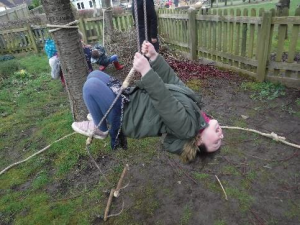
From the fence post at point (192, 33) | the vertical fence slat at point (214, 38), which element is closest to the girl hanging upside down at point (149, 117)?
the vertical fence slat at point (214, 38)

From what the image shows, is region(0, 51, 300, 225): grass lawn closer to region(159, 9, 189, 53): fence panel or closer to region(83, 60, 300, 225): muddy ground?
region(83, 60, 300, 225): muddy ground

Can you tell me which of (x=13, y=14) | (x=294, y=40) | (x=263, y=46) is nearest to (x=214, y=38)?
(x=263, y=46)

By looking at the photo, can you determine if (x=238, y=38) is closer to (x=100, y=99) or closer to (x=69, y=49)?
(x=69, y=49)

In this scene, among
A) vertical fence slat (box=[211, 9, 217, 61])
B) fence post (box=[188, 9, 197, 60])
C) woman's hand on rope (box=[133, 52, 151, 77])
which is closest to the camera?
woman's hand on rope (box=[133, 52, 151, 77])

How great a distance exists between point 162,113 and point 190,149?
1.50 feet

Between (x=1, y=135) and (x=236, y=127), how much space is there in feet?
12.5

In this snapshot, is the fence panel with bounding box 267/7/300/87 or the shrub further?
the shrub

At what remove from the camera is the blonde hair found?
2043mm

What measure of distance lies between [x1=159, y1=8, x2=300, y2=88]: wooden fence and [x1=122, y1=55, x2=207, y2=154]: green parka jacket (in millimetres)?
3152

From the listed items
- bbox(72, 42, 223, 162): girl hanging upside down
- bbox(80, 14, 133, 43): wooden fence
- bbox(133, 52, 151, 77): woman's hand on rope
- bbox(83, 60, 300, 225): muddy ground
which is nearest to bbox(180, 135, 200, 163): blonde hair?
bbox(72, 42, 223, 162): girl hanging upside down

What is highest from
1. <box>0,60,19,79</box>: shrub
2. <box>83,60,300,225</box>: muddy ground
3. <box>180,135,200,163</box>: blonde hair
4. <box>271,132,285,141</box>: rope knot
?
<box>180,135,200,163</box>: blonde hair

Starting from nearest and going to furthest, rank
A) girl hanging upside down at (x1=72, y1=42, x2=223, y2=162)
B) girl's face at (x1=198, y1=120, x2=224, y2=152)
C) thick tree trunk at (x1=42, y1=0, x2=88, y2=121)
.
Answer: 1. girl hanging upside down at (x1=72, y1=42, x2=223, y2=162)
2. girl's face at (x1=198, y1=120, x2=224, y2=152)
3. thick tree trunk at (x1=42, y1=0, x2=88, y2=121)

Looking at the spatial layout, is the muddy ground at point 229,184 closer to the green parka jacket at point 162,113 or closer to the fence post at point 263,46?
the green parka jacket at point 162,113

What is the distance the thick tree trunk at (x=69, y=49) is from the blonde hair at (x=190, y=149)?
184cm
